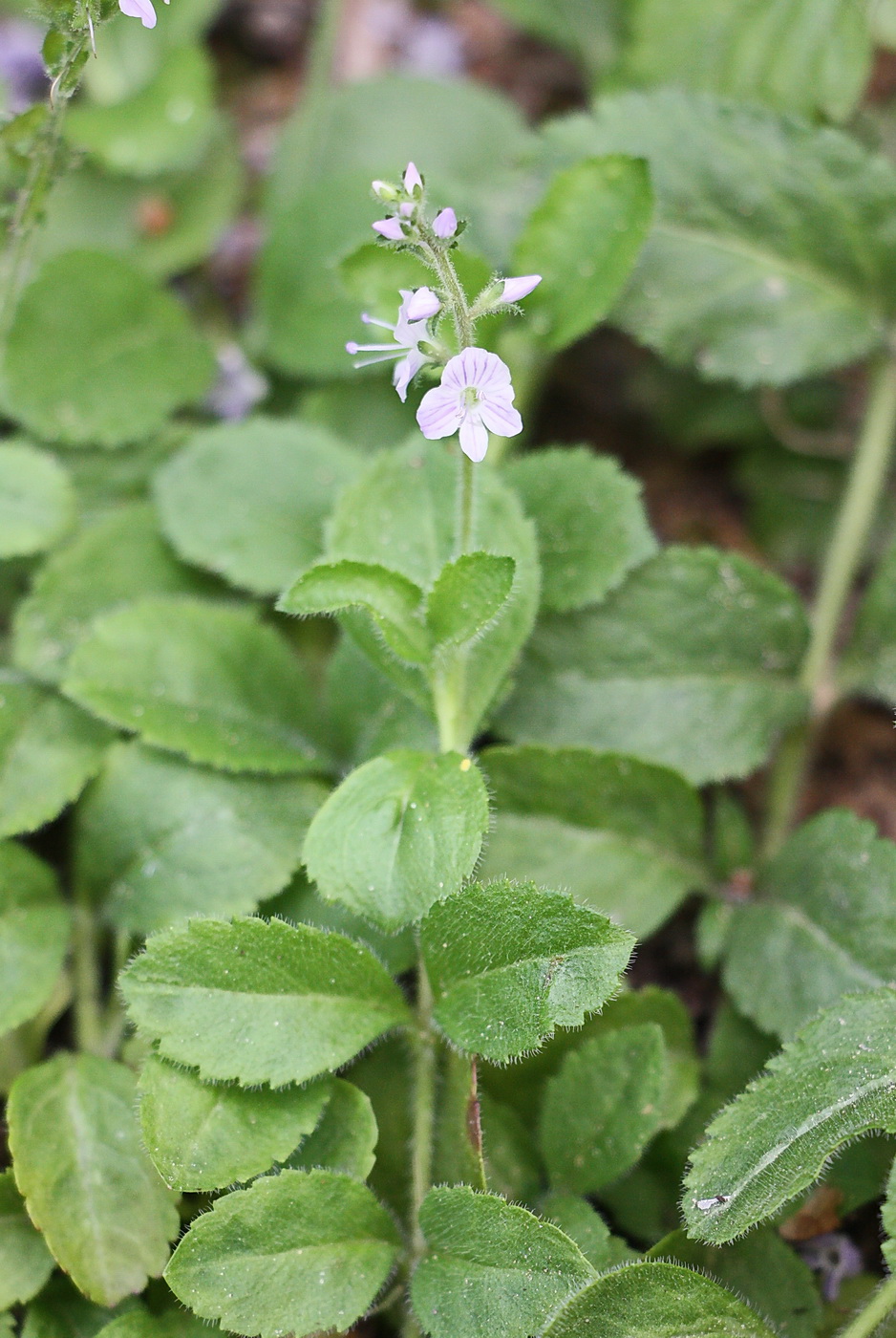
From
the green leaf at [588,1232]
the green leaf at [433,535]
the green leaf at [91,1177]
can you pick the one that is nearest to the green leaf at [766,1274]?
the green leaf at [588,1232]

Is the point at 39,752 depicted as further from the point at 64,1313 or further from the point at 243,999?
the point at 64,1313

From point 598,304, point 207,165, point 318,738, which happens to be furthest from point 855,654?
point 207,165

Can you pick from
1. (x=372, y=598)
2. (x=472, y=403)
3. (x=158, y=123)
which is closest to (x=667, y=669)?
(x=372, y=598)

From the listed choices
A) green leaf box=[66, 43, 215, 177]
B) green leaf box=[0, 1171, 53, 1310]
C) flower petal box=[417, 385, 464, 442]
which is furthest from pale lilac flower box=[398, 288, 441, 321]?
green leaf box=[66, 43, 215, 177]

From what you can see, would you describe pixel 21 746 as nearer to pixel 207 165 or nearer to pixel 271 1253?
pixel 271 1253

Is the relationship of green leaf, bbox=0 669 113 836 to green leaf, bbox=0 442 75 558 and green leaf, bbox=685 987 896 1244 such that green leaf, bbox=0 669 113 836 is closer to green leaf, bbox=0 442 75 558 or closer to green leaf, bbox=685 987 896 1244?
green leaf, bbox=0 442 75 558

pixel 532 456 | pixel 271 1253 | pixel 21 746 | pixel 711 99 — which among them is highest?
pixel 711 99
